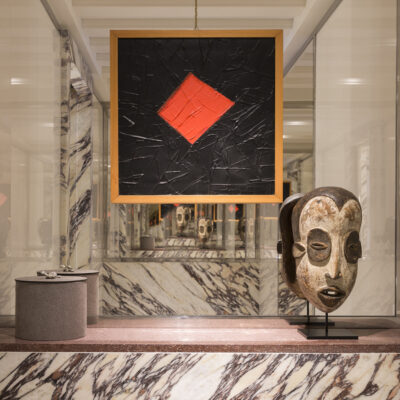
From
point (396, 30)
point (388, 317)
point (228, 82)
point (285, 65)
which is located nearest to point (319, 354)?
point (388, 317)

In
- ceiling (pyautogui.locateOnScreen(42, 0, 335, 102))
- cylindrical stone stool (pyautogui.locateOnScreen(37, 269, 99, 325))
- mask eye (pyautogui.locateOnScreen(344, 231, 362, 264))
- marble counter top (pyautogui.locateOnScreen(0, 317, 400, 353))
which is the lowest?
marble counter top (pyautogui.locateOnScreen(0, 317, 400, 353))

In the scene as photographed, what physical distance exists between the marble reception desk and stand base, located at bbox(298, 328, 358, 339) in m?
0.06

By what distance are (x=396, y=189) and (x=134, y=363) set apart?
137 centimetres

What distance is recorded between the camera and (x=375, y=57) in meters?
2.25

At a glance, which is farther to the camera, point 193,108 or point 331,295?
point 193,108

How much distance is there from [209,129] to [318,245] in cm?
82

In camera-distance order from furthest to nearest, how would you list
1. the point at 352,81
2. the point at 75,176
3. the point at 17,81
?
1. the point at 75,176
2. the point at 352,81
3. the point at 17,81

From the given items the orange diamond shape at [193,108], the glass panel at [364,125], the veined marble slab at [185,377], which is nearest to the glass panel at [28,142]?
the veined marble slab at [185,377]

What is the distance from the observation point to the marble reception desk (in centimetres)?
151

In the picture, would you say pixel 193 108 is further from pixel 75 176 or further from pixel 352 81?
pixel 75 176

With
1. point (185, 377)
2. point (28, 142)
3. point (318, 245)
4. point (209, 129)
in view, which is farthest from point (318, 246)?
point (28, 142)

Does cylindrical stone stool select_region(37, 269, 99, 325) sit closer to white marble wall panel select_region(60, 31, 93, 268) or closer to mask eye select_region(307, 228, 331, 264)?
mask eye select_region(307, 228, 331, 264)

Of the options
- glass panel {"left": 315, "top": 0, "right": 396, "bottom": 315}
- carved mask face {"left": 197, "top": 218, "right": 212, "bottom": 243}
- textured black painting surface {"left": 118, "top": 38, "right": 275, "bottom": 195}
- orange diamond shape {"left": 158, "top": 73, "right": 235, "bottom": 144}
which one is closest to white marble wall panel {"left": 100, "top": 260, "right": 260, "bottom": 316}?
carved mask face {"left": 197, "top": 218, "right": 212, "bottom": 243}

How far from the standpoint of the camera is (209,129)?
209cm
